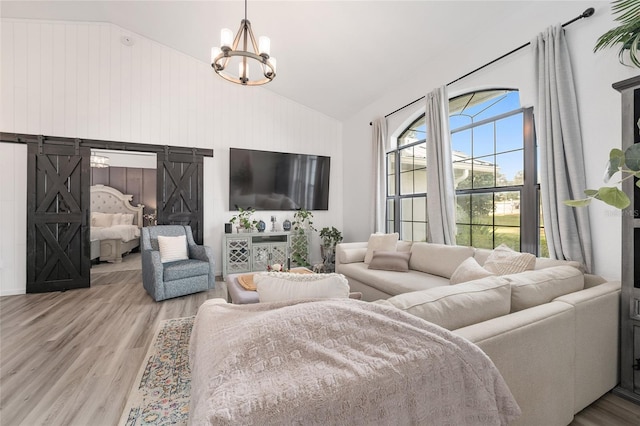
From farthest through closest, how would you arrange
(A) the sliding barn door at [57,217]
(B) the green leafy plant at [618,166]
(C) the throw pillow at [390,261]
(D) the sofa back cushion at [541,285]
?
(A) the sliding barn door at [57,217]
(C) the throw pillow at [390,261]
(D) the sofa back cushion at [541,285]
(B) the green leafy plant at [618,166]

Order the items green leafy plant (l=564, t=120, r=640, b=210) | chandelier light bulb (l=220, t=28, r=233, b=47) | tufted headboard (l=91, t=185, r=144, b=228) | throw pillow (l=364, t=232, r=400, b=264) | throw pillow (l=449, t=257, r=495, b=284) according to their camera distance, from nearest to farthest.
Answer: green leafy plant (l=564, t=120, r=640, b=210), throw pillow (l=449, t=257, r=495, b=284), chandelier light bulb (l=220, t=28, r=233, b=47), throw pillow (l=364, t=232, r=400, b=264), tufted headboard (l=91, t=185, r=144, b=228)

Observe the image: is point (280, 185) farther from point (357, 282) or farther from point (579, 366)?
point (579, 366)

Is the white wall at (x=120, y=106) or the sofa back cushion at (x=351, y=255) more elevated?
the white wall at (x=120, y=106)

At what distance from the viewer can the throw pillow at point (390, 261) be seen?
3.29 metres

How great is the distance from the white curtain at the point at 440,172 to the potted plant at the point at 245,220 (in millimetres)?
3009

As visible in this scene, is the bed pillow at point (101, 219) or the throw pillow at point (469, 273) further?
the bed pillow at point (101, 219)

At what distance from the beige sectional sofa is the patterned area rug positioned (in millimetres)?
1458

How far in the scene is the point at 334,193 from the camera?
5.91 metres

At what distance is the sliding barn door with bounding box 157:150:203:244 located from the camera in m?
4.56

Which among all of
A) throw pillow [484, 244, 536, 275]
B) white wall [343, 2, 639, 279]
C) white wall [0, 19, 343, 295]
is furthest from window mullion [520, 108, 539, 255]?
white wall [0, 19, 343, 295]

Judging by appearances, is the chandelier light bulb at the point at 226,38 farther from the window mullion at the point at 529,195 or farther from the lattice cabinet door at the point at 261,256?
the lattice cabinet door at the point at 261,256

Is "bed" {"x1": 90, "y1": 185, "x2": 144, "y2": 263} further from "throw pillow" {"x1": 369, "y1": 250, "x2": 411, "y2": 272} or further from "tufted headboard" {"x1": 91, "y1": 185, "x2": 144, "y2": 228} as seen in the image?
"throw pillow" {"x1": 369, "y1": 250, "x2": 411, "y2": 272}

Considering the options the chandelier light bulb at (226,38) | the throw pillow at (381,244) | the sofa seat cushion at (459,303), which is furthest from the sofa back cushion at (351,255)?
the chandelier light bulb at (226,38)

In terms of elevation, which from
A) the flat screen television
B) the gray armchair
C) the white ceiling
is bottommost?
the gray armchair
